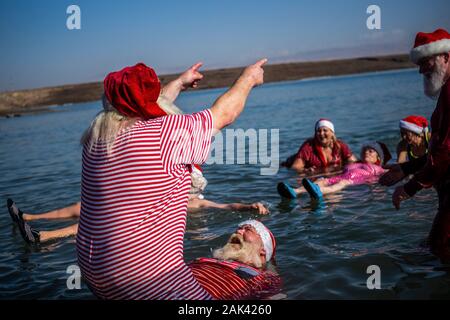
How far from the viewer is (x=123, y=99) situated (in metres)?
2.68

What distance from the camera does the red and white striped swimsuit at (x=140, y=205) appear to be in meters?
2.65

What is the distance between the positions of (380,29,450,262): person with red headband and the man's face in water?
4.67 feet

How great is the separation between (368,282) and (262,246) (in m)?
1.08

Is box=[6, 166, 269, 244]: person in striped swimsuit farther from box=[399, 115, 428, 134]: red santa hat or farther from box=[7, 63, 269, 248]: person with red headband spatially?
box=[399, 115, 428, 134]: red santa hat

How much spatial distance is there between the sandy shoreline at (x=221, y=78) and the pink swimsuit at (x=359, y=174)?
49.2 m

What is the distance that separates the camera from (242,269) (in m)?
4.07

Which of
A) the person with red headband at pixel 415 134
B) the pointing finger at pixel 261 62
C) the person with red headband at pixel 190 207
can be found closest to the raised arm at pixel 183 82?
the person with red headband at pixel 190 207

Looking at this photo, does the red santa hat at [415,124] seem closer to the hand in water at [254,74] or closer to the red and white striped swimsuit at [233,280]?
the red and white striped swimsuit at [233,280]

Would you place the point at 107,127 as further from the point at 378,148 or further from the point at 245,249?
the point at 378,148

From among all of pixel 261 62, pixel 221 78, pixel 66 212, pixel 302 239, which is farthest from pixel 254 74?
pixel 221 78

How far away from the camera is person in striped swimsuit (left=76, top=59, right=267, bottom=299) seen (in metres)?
2.65

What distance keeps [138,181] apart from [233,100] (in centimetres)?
77
